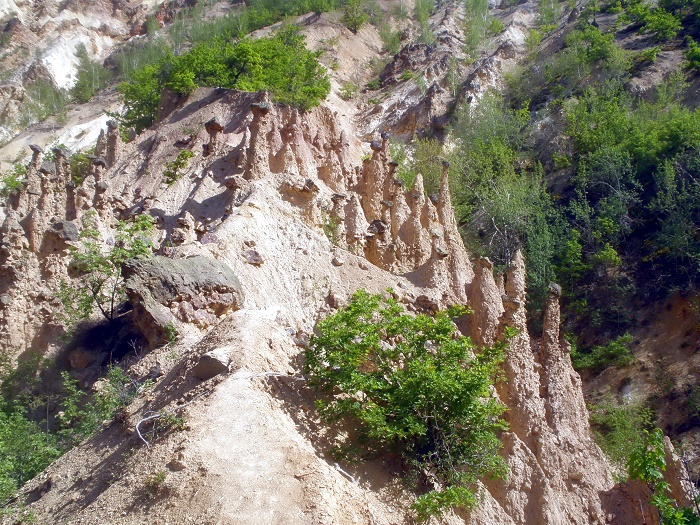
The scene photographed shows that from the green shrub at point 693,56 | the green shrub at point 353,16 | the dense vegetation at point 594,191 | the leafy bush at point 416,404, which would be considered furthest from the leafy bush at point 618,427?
the green shrub at point 353,16

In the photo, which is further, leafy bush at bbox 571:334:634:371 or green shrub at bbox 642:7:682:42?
green shrub at bbox 642:7:682:42

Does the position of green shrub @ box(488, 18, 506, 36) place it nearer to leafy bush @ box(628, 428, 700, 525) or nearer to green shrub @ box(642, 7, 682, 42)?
green shrub @ box(642, 7, 682, 42)

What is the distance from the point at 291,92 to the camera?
2677 centimetres

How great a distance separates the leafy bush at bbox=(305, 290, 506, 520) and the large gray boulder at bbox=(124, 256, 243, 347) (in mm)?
3020

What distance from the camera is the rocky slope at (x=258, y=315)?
865cm

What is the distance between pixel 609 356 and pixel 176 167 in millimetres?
14515

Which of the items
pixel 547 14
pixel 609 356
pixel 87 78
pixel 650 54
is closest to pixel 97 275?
pixel 609 356

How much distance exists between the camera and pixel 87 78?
168 ft

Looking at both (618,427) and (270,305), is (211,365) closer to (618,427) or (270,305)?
(270,305)

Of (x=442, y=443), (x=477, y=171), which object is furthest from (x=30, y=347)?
(x=477, y=171)

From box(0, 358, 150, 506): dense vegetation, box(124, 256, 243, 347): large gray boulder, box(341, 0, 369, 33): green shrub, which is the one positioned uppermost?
box(124, 256, 243, 347): large gray boulder

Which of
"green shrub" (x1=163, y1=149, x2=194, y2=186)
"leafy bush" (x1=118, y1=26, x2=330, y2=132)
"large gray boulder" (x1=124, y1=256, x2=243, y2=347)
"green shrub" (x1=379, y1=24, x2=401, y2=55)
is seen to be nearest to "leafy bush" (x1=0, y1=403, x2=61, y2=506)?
"large gray boulder" (x1=124, y1=256, x2=243, y2=347)

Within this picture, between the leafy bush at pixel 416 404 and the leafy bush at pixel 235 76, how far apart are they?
16507mm

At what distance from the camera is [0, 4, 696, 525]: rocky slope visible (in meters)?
8.65
